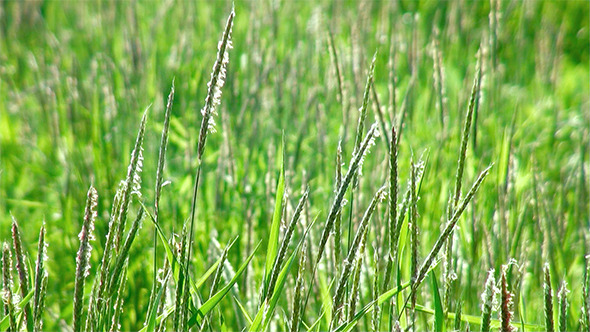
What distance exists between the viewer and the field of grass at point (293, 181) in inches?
39.7

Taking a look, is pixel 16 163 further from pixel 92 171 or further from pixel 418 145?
pixel 418 145

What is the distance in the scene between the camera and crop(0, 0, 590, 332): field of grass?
101cm

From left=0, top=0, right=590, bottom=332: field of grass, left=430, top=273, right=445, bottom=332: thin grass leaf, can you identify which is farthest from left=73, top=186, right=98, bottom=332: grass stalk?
left=430, top=273, right=445, bottom=332: thin grass leaf

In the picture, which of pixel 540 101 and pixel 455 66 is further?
pixel 455 66

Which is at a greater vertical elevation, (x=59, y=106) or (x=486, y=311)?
(x=59, y=106)

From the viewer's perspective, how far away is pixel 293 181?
7.13 feet

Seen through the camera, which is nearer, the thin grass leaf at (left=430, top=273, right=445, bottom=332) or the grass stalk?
the grass stalk

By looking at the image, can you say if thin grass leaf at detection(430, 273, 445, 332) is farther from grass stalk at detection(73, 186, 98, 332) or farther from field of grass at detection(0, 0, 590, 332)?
grass stalk at detection(73, 186, 98, 332)

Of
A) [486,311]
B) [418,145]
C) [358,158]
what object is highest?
[418,145]

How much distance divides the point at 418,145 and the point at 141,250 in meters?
0.94

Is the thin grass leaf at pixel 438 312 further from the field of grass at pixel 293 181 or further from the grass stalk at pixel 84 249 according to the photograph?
the grass stalk at pixel 84 249

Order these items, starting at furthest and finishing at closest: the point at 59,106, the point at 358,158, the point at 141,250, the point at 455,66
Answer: the point at 455,66 → the point at 59,106 → the point at 141,250 → the point at 358,158

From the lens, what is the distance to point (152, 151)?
2.08 m

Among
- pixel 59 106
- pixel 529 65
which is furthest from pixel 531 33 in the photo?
pixel 59 106
